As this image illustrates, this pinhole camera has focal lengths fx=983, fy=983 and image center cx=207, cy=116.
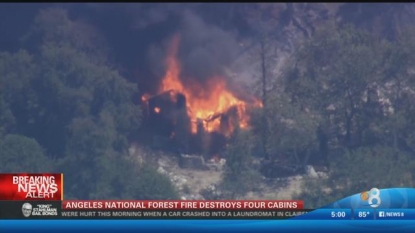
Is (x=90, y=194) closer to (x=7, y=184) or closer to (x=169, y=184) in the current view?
(x=169, y=184)

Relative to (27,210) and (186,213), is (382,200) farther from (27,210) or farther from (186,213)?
(27,210)

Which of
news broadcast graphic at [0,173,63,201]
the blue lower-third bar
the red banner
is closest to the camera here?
news broadcast graphic at [0,173,63,201]

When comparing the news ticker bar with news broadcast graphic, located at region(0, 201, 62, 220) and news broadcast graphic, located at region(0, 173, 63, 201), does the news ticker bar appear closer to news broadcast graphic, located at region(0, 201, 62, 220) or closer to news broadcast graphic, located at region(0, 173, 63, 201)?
news broadcast graphic, located at region(0, 201, 62, 220)

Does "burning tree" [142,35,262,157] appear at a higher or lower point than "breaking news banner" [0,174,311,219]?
higher

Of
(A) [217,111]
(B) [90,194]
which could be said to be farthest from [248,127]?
(B) [90,194]

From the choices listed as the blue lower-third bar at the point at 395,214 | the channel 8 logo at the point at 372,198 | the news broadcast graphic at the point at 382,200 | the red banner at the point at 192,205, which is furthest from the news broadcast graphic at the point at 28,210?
the blue lower-third bar at the point at 395,214

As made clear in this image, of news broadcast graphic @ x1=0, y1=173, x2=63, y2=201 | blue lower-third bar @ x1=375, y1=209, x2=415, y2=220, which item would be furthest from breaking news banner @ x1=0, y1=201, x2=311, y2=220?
blue lower-third bar @ x1=375, y1=209, x2=415, y2=220
